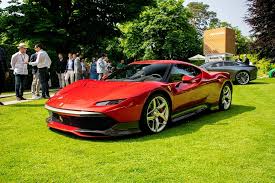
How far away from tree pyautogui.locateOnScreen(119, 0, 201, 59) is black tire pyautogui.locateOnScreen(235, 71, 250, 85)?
30.2m

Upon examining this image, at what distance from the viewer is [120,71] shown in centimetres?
725

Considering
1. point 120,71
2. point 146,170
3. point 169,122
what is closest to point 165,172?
point 146,170

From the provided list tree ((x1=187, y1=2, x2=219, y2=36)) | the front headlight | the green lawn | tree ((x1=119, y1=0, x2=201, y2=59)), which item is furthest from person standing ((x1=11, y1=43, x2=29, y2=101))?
tree ((x1=187, y1=2, x2=219, y2=36))

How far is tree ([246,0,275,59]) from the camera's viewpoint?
95.1 ft

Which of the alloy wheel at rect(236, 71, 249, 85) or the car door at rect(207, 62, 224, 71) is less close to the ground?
the car door at rect(207, 62, 224, 71)

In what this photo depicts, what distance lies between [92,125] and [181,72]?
242 centimetres

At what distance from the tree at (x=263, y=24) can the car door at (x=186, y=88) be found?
23510 millimetres

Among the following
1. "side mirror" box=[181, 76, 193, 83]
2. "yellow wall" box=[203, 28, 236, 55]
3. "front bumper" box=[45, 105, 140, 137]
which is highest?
"yellow wall" box=[203, 28, 236, 55]

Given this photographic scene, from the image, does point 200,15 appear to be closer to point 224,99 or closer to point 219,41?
point 219,41

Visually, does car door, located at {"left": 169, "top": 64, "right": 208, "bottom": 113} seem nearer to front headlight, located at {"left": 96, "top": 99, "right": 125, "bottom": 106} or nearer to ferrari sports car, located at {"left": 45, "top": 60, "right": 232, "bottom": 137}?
ferrari sports car, located at {"left": 45, "top": 60, "right": 232, "bottom": 137}

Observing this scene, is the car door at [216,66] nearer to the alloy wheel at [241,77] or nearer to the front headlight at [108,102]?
the alloy wheel at [241,77]

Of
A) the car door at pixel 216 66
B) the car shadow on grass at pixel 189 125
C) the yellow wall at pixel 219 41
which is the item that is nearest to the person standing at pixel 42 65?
the car shadow on grass at pixel 189 125

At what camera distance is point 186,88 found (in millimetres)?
6699

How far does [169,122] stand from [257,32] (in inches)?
1059
